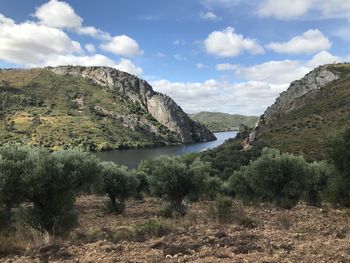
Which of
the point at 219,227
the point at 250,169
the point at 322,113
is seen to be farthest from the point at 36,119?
the point at 219,227

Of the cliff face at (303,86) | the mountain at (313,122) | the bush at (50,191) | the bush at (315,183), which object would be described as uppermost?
the cliff face at (303,86)

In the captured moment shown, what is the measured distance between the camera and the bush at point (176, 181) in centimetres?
2520

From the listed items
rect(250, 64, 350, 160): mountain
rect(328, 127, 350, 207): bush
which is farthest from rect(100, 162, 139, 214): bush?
rect(250, 64, 350, 160): mountain

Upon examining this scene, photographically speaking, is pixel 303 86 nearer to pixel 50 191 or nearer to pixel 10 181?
pixel 50 191

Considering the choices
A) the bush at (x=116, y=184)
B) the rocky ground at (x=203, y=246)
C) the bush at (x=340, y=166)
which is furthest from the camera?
the bush at (x=116, y=184)

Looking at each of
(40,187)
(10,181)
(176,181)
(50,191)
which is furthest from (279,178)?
(10,181)

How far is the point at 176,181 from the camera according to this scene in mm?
24922

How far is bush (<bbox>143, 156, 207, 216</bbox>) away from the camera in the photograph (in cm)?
2520

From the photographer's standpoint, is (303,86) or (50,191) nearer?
(50,191)

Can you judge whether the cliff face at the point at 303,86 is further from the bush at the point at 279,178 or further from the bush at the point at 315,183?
the bush at the point at 279,178

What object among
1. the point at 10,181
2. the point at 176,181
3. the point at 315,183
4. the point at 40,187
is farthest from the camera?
the point at 315,183

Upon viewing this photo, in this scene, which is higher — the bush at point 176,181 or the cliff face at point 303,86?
the cliff face at point 303,86

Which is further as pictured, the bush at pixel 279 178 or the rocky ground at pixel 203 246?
the bush at pixel 279 178

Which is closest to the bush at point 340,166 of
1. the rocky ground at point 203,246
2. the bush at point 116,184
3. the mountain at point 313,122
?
the rocky ground at point 203,246
